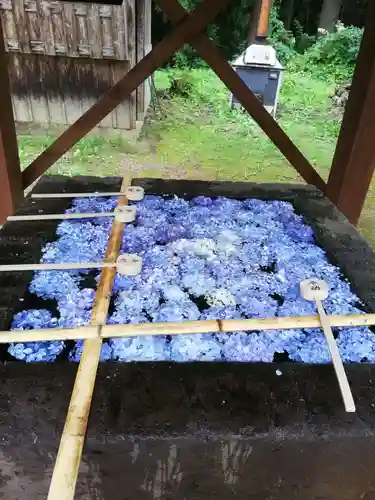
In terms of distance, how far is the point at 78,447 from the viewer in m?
1.21

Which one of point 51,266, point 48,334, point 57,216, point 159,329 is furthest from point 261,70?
point 48,334

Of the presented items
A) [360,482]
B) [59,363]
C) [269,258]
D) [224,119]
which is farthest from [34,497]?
[224,119]

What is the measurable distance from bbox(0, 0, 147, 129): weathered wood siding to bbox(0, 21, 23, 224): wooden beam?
3.54 metres

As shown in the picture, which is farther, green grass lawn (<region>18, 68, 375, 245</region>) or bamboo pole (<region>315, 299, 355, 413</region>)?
green grass lawn (<region>18, 68, 375, 245</region>)

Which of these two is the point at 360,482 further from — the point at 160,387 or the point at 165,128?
the point at 165,128

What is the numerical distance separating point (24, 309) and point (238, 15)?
11562 millimetres

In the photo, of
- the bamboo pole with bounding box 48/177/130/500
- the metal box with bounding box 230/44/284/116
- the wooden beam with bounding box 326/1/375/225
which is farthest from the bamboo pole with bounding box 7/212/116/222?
the metal box with bounding box 230/44/284/116

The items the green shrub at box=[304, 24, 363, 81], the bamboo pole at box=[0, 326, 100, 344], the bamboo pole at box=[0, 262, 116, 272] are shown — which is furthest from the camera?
the green shrub at box=[304, 24, 363, 81]

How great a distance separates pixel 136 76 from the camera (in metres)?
2.60

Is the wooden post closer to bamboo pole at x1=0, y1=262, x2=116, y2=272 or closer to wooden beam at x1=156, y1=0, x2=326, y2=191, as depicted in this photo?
wooden beam at x1=156, y1=0, x2=326, y2=191

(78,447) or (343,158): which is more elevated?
(343,158)

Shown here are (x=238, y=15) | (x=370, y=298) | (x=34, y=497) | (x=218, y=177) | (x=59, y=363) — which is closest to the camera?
(x=34, y=497)

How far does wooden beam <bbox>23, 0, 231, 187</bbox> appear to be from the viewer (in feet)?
7.90

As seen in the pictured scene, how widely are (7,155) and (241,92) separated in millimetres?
1377
